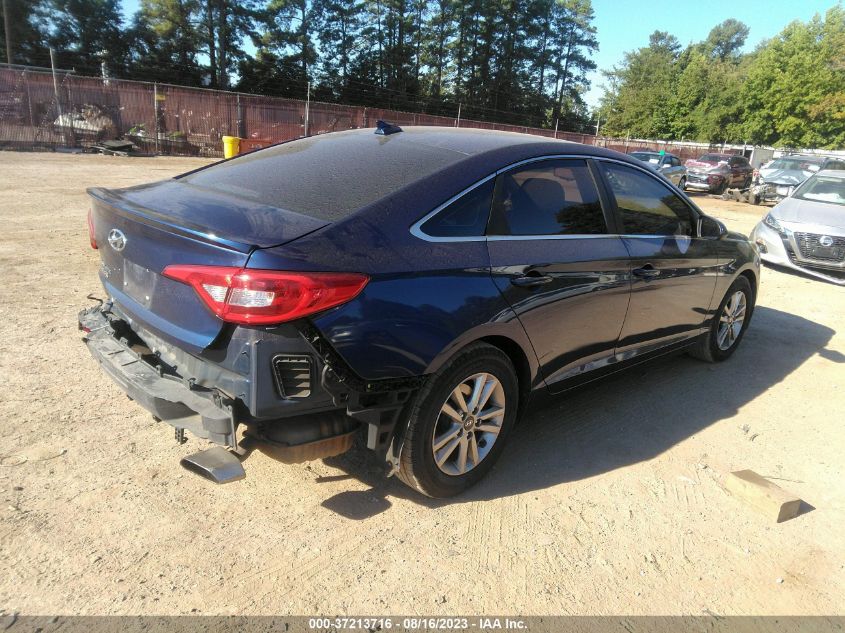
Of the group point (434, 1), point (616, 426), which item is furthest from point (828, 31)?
point (616, 426)

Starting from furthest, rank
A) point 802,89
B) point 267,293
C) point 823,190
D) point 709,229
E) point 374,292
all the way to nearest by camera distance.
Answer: point 802,89 < point 823,190 < point 709,229 < point 374,292 < point 267,293

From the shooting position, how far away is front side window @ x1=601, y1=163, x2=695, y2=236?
378 cm

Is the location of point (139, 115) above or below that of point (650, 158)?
below

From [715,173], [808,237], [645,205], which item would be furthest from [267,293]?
[715,173]

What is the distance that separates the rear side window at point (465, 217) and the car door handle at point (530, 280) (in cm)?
30

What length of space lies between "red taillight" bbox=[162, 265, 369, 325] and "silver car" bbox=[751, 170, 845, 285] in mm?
8933

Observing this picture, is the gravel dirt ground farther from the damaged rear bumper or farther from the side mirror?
the side mirror

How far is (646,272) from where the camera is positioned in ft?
12.6

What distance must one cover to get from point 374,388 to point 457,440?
2.19 ft

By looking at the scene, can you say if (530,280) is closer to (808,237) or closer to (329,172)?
(329,172)

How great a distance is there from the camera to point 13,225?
7.94 metres

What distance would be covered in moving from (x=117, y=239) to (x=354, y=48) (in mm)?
55937

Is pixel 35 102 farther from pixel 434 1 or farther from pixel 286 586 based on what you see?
pixel 434 1

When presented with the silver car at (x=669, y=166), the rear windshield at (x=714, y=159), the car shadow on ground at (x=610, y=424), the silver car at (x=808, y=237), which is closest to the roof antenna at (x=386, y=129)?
the car shadow on ground at (x=610, y=424)
